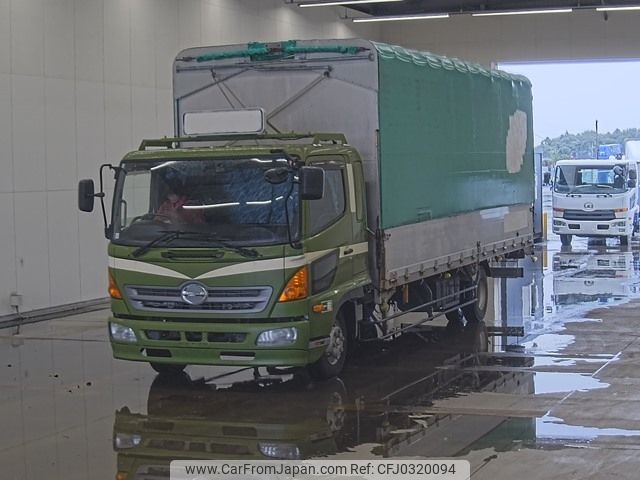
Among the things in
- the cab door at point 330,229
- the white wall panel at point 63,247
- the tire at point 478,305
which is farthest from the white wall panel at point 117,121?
the cab door at point 330,229

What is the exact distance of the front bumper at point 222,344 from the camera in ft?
34.0

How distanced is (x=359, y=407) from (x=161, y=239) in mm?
2413

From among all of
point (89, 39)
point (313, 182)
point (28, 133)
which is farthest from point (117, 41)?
point (313, 182)

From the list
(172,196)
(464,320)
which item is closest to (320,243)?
(172,196)

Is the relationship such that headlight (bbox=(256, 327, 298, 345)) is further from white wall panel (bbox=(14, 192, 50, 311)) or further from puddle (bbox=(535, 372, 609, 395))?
white wall panel (bbox=(14, 192, 50, 311))

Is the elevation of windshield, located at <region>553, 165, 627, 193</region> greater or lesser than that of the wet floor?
greater

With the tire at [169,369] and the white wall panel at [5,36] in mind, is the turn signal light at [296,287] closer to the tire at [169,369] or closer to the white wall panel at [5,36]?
the tire at [169,369]

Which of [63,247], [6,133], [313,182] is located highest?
[6,133]

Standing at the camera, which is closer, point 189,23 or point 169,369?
point 169,369

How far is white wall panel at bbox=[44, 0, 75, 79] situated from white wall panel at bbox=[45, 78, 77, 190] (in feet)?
0.59

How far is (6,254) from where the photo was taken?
1677 cm

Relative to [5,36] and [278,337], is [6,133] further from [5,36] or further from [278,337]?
[278,337]

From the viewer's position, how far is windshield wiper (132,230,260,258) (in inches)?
407

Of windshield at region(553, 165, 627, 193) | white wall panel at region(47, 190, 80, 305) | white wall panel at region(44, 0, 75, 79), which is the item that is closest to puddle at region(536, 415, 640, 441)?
white wall panel at region(47, 190, 80, 305)
